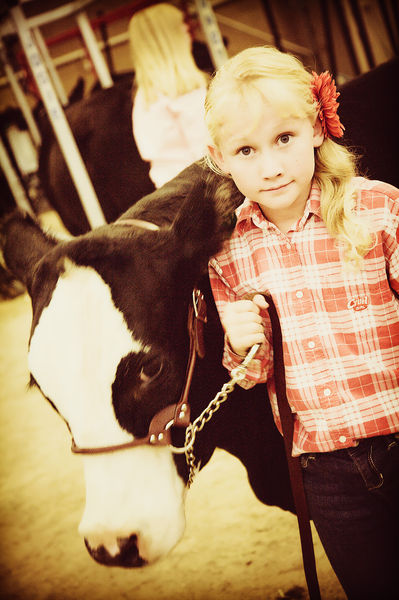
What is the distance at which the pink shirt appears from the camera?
2.70m

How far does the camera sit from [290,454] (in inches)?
43.1

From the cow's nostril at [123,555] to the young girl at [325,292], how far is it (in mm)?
398

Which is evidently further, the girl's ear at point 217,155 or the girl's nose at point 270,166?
the girl's ear at point 217,155

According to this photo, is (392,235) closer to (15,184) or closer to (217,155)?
(217,155)

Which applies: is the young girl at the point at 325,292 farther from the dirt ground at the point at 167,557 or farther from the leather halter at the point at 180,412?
the dirt ground at the point at 167,557

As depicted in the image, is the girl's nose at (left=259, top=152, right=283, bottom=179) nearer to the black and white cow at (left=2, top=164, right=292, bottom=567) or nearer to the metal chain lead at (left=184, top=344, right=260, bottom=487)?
the black and white cow at (left=2, top=164, right=292, bottom=567)

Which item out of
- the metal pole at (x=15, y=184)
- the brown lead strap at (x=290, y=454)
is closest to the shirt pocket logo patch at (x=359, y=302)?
the brown lead strap at (x=290, y=454)

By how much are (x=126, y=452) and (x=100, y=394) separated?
14 centimetres

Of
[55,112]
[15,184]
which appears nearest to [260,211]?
[55,112]

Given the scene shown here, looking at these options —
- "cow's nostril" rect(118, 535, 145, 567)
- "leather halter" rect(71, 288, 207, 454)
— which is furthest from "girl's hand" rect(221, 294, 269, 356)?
"cow's nostril" rect(118, 535, 145, 567)

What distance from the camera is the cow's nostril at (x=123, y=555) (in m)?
1.05

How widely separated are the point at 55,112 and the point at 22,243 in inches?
74.5

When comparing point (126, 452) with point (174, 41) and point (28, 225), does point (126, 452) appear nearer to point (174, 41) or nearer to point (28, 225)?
point (28, 225)

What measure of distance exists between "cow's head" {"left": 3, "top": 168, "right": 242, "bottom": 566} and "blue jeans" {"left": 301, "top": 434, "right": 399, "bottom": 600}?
34 cm
